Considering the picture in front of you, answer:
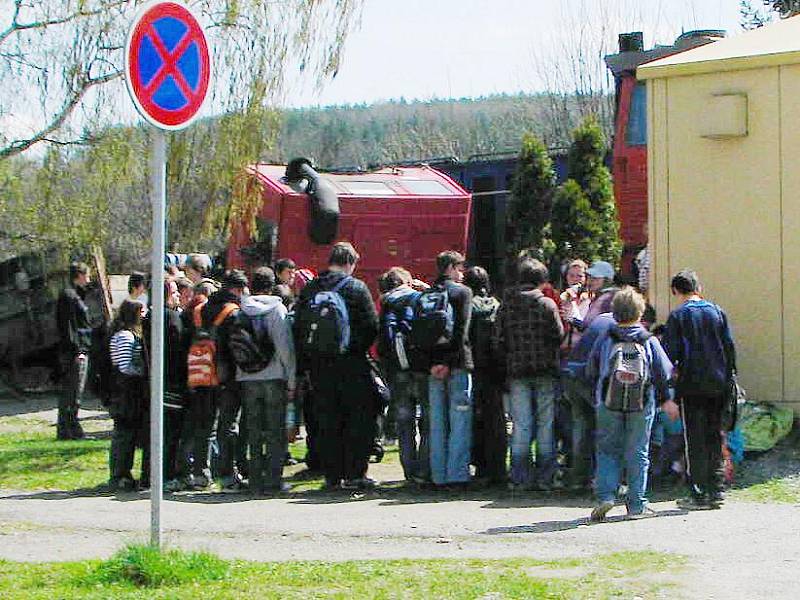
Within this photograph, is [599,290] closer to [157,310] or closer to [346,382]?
[346,382]

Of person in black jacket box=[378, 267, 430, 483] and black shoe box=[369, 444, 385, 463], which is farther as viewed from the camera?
black shoe box=[369, 444, 385, 463]

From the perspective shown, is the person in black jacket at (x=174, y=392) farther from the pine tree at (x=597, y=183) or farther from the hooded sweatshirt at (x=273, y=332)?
the pine tree at (x=597, y=183)

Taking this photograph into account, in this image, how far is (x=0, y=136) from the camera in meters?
15.5

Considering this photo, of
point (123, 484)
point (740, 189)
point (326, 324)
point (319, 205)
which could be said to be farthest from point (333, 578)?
point (319, 205)

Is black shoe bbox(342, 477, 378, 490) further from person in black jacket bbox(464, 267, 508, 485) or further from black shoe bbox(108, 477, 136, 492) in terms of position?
black shoe bbox(108, 477, 136, 492)

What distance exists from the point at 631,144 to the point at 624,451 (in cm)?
962

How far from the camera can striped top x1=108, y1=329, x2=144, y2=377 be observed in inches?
467

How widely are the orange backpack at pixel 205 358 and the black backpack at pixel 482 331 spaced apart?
1955mm

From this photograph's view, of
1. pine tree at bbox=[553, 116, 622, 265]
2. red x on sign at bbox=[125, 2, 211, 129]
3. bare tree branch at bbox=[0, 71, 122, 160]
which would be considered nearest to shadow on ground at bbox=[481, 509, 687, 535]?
red x on sign at bbox=[125, 2, 211, 129]

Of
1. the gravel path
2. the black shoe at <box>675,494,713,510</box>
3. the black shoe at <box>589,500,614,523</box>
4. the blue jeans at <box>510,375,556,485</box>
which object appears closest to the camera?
the gravel path

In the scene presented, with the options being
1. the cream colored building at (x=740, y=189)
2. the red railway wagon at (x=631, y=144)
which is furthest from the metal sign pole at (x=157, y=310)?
the red railway wagon at (x=631, y=144)

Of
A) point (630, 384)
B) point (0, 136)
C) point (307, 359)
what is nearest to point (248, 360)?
point (307, 359)

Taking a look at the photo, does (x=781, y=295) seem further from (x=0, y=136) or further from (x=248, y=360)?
(x=0, y=136)

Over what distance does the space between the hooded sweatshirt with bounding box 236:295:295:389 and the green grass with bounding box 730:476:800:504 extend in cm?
363
